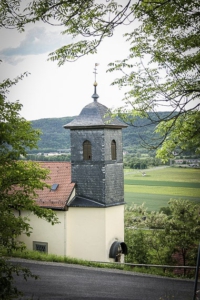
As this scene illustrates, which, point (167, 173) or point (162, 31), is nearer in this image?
point (162, 31)

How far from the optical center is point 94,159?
2381cm

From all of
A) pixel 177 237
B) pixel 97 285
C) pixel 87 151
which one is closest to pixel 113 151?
pixel 87 151

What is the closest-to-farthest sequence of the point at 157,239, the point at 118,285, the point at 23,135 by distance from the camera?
the point at 23,135 → the point at 118,285 → the point at 157,239

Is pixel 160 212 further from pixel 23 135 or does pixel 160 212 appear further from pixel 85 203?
pixel 23 135

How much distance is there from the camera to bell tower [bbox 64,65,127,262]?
22.7 m

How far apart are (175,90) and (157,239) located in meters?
14.3

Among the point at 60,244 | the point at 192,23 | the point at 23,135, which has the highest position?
the point at 192,23

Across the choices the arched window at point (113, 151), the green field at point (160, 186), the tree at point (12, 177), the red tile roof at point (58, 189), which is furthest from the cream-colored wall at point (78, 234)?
the tree at point (12, 177)

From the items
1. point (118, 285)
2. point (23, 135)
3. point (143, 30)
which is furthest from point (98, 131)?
point (143, 30)

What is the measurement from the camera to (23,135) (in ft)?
37.2

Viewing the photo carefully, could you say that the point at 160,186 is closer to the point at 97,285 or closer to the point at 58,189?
the point at 58,189

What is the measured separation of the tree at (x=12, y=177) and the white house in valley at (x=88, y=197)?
966cm

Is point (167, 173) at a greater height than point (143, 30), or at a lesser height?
lesser

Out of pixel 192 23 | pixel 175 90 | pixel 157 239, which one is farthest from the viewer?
pixel 157 239
